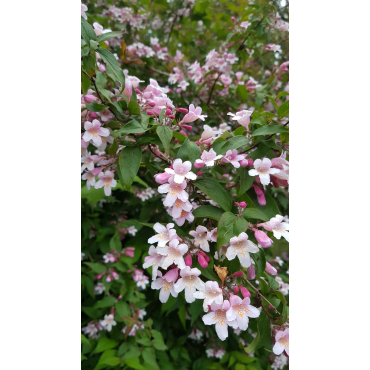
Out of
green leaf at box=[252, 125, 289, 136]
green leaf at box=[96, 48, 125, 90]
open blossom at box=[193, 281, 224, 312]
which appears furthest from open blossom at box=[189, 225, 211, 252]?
green leaf at box=[96, 48, 125, 90]

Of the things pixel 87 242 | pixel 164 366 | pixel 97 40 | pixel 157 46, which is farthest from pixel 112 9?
pixel 164 366

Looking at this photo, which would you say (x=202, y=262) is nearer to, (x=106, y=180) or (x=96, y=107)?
(x=106, y=180)

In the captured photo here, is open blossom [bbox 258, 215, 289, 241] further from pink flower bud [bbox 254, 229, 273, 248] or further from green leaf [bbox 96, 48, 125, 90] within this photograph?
green leaf [bbox 96, 48, 125, 90]

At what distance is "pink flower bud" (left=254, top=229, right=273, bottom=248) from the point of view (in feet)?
2.53

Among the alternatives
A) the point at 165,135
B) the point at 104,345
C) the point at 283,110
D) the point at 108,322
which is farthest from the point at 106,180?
the point at 108,322

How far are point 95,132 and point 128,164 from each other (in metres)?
0.17

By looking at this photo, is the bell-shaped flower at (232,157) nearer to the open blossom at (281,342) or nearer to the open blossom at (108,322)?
the open blossom at (281,342)

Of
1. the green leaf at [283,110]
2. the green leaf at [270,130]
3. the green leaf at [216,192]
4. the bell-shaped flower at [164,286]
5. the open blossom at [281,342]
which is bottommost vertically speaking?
the open blossom at [281,342]

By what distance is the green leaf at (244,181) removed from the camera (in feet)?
2.95

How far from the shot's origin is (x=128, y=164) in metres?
Result: 0.93

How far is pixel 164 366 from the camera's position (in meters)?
1.74

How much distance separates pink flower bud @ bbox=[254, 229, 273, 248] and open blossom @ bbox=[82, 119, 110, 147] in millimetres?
578

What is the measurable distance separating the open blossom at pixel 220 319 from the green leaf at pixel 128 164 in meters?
0.44

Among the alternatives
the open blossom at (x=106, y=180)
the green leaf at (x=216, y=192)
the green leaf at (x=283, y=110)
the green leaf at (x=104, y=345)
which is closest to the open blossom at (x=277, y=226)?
the green leaf at (x=216, y=192)
